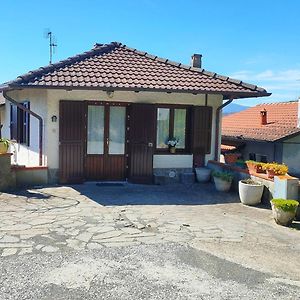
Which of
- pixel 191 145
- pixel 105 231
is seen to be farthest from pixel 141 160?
pixel 105 231

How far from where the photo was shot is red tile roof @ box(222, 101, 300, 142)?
1767 cm

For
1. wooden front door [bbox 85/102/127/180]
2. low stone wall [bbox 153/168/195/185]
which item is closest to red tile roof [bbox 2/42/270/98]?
wooden front door [bbox 85/102/127/180]

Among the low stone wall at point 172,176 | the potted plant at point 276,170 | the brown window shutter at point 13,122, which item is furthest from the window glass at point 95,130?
the potted plant at point 276,170

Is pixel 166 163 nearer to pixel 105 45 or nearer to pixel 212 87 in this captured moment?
pixel 212 87

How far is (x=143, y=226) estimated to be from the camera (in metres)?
7.03

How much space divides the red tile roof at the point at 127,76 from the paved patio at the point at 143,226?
2885mm

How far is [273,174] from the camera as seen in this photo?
9.04m

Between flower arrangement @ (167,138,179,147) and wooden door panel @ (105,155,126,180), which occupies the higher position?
flower arrangement @ (167,138,179,147)

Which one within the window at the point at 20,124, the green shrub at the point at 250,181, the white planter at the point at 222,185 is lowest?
the white planter at the point at 222,185

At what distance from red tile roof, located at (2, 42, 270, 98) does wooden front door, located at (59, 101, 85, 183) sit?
2.80 ft

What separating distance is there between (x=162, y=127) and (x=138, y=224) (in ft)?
17.0

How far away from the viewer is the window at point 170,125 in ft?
38.7

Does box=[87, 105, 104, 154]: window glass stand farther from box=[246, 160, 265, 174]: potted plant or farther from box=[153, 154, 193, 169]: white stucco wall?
box=[246, 160, 265, 174]: potted plant

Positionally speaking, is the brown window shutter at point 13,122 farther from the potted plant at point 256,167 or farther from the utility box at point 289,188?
the utility box at point 289,188
